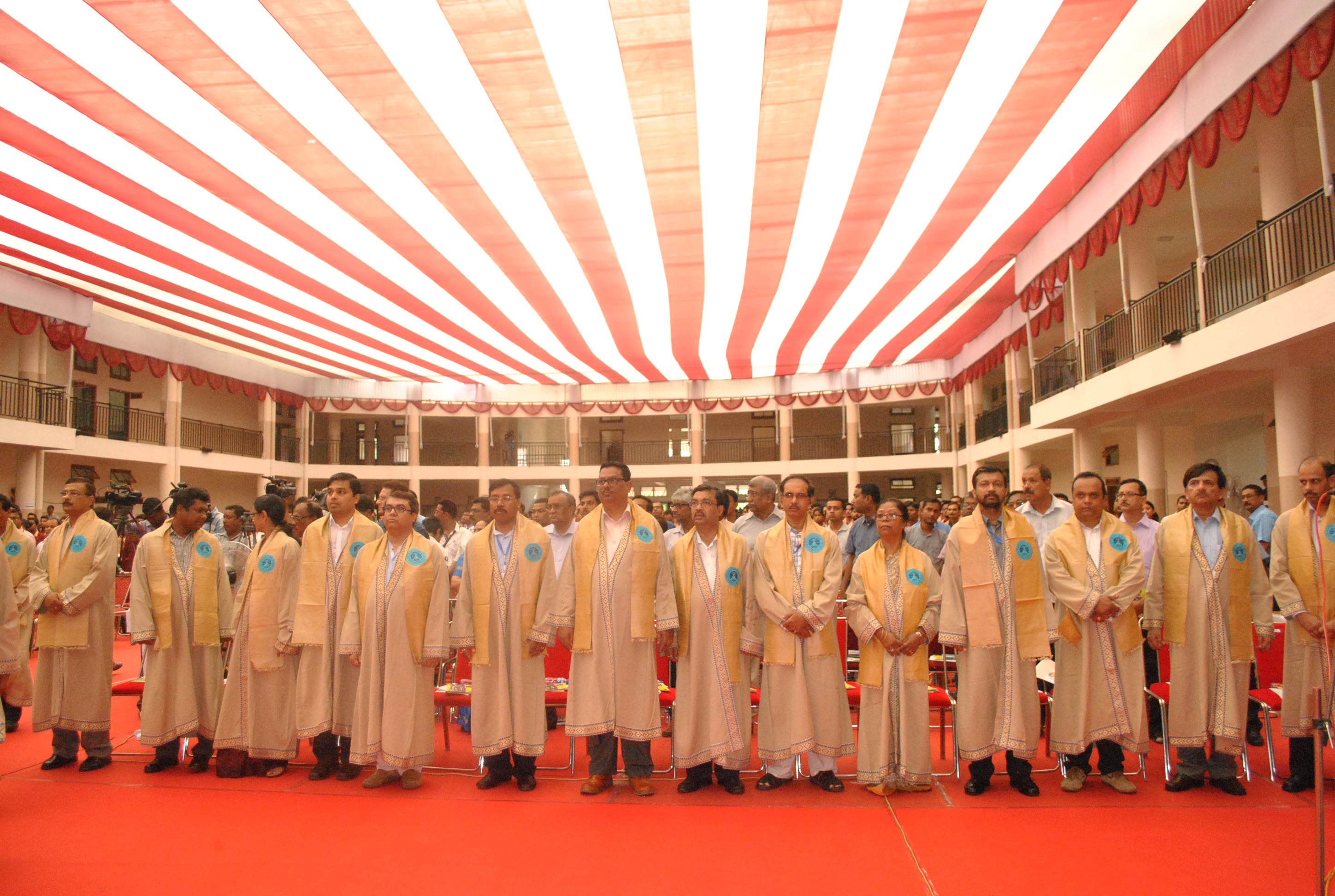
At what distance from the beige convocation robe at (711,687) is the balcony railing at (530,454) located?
709 inches

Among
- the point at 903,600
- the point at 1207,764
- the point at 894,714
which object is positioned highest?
the point at 903,600

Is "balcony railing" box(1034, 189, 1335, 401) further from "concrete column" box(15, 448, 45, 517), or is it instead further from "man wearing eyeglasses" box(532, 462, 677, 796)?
"concrete column" box(15, 448, 45, 517)

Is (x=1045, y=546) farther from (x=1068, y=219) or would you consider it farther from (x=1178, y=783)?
(x=1068, y=219)

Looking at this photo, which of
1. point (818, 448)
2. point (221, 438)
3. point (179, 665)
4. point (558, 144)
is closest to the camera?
point (179, 665)

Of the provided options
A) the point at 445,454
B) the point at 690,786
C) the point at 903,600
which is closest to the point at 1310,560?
the point at 903,600

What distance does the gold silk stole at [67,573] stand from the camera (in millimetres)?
4586

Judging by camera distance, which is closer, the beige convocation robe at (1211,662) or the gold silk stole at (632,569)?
the beige convocation robe at (1211,662)

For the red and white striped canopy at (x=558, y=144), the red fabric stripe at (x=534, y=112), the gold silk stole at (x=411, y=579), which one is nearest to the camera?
the gold silk stole at (x=411, y=579)

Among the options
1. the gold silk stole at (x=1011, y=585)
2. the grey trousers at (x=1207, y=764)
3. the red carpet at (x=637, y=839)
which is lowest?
the red carpet at (x=637, y=839)

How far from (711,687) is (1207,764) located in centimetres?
234

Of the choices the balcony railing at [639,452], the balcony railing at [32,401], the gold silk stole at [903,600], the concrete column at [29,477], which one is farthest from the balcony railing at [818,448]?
the gold silk stole at [903,600]

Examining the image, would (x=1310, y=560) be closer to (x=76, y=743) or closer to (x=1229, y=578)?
(x=1229, y=578)

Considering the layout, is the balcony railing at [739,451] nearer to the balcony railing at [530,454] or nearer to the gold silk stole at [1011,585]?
the balcony railing at [530,454]

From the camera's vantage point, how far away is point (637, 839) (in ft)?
11.7
